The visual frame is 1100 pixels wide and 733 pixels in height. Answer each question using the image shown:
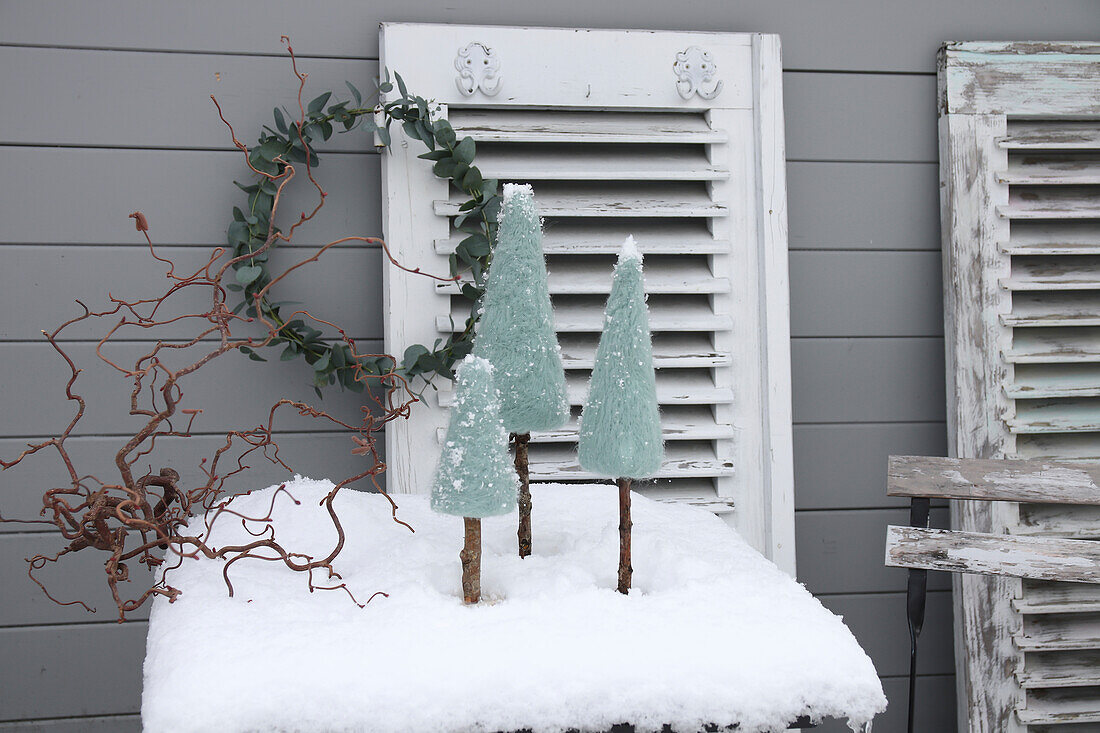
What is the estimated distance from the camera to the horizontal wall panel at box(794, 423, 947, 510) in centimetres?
148

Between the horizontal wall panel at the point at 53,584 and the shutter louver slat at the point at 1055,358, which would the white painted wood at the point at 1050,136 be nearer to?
the shutter louver slat at the point at 1055,358

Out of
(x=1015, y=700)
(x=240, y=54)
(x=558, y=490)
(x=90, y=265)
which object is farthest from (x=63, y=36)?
(x=1015, y=700)

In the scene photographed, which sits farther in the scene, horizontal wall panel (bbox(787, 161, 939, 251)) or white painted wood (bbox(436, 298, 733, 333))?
horizontal wall panel (bbox(787, 161, 939, 251))

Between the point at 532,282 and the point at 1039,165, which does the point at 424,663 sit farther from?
the point at 1039,165

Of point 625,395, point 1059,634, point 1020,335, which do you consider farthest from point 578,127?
point 1059,634

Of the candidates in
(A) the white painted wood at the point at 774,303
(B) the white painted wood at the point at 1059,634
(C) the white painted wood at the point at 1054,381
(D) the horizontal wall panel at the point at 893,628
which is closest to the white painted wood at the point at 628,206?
(A) the white painted wood at the point at 774,303

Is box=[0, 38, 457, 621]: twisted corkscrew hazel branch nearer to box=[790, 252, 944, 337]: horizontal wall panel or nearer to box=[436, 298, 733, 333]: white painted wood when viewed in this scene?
box=[436, 298, 733, 333]: white painted wood

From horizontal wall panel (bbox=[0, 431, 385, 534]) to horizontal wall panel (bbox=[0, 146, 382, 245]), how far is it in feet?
1.12

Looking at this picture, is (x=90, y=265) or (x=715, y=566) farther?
(x=90, y=265)

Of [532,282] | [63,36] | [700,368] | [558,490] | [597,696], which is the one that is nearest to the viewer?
[597,696]

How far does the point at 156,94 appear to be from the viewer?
133 cm

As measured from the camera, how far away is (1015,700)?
1395 mm

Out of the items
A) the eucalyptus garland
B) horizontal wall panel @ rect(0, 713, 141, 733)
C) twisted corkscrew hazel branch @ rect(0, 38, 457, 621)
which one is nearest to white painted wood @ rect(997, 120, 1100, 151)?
the eucalyptus garland

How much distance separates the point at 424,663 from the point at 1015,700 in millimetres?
1211
